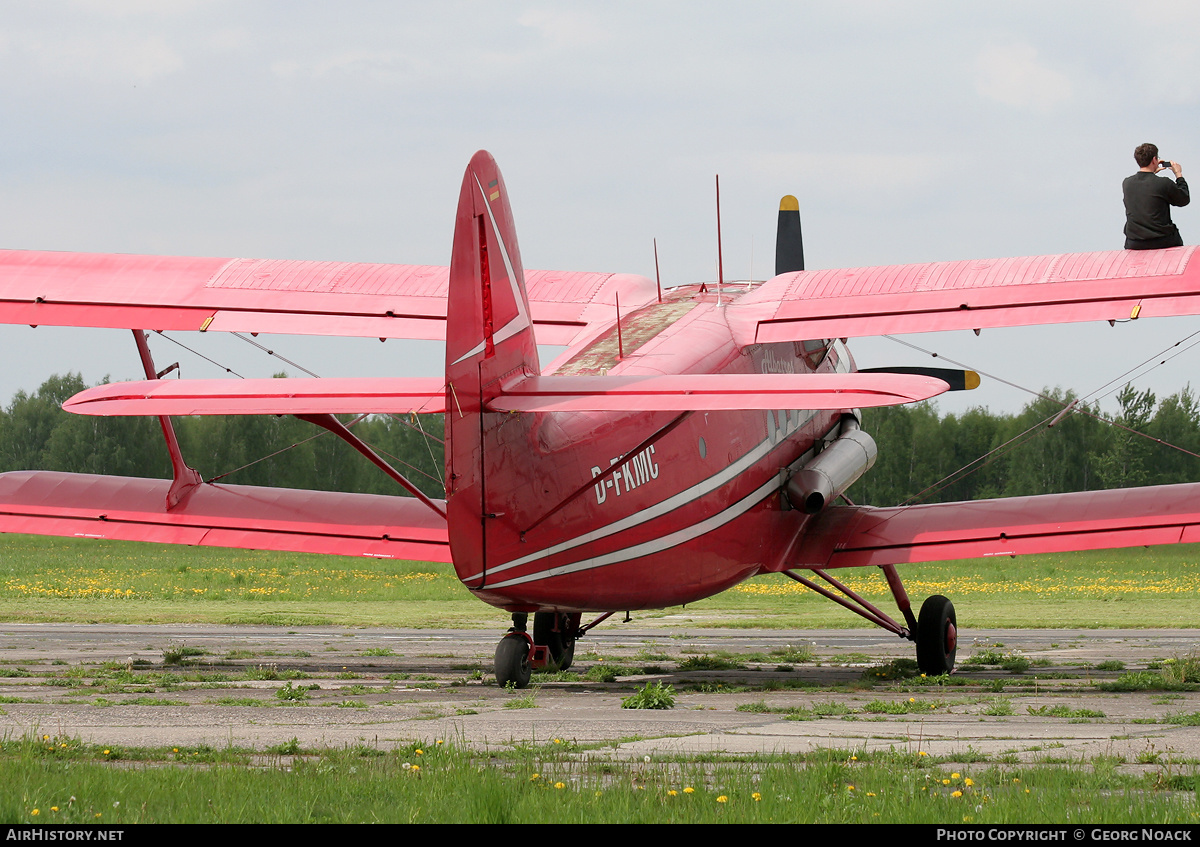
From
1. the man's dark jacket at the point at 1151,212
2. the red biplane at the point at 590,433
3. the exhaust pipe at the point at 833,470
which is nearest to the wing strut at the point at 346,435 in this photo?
the red biplane at the point at 590,433

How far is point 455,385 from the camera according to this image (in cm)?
1011

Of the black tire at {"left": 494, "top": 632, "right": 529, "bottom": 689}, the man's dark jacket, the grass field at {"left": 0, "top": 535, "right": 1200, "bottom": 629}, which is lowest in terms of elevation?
the grass field at {"left": 0, "top": 535, "right": 1200, "bottom": 629}

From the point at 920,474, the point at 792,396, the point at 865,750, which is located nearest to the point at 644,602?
the point at 792,396

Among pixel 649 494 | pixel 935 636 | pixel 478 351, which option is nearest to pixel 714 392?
pixel 478 351

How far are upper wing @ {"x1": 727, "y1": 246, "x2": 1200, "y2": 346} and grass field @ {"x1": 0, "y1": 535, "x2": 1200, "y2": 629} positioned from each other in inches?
395

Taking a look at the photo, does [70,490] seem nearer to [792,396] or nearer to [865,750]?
[792,396]

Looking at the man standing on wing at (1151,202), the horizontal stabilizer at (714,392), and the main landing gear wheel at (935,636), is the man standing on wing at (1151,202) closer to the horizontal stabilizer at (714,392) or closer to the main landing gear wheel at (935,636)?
Result: the main landing gear wheel at (935,636)

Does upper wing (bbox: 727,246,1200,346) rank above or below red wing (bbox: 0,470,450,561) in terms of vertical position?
above

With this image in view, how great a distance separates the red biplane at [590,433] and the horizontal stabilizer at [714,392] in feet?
0.13

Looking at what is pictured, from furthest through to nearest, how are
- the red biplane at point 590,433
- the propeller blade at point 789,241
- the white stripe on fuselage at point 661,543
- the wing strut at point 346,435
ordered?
the propeller blade at point 789,241 < the white stripe on fuselage at point 661,543 < the red biplane at point 590,433 < the wing strut at point 346,435

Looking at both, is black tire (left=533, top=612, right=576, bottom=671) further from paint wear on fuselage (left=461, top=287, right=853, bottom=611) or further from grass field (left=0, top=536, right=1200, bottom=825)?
grass field (left=0, top=536, right=1200, bottom=825)

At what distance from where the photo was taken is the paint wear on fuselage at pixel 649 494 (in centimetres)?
1096

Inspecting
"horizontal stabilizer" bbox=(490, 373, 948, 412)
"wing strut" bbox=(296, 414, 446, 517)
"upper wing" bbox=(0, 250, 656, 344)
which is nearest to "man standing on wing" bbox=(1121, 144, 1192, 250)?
"upper wing" bbox=(0, 250, 656, 344)

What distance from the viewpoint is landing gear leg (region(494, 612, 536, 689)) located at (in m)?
12.6
